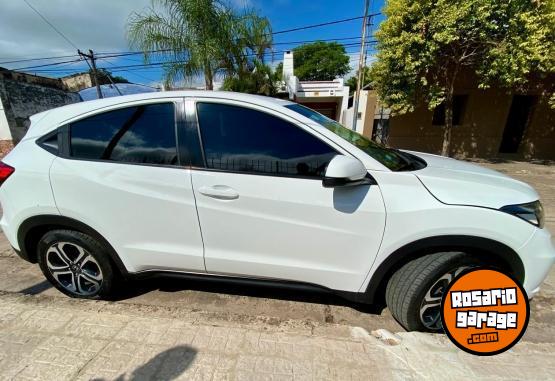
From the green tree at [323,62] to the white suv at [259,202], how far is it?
137ft

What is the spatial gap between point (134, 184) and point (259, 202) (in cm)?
88

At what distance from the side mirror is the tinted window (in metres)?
1.04

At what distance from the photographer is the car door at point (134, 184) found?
5.97 feet

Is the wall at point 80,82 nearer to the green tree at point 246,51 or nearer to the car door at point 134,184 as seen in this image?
the green tree at point 246,51

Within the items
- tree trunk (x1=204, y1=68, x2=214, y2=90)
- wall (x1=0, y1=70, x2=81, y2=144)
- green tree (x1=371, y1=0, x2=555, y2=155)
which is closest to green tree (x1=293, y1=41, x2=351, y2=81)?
wall (x1=0, y1=70, x2=81, y2=144)

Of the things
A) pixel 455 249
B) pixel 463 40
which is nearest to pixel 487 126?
pixel 463 40

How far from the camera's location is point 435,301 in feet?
5.92

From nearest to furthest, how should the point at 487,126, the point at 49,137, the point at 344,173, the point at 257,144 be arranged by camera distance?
the point at 344,173
the point at 257,144
the point at 49,137
the point at 487,126

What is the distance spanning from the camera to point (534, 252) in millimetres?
1639

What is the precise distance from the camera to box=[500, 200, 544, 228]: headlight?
161 cm

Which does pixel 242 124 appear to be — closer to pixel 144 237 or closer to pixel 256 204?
pixel 256 204

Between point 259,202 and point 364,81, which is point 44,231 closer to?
point 259,202

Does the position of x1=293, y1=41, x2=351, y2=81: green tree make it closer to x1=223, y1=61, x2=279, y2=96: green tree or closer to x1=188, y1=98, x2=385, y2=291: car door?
x1=223, y1=61, x2=279, y2=96: green tree

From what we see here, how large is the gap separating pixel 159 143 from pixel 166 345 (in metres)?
1.33
